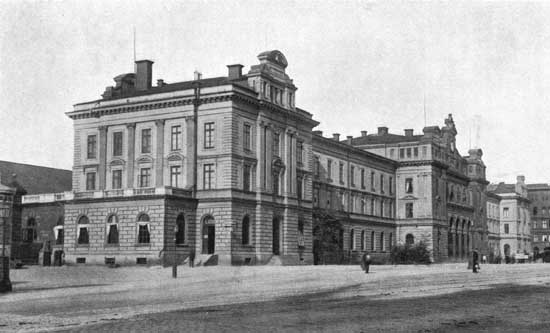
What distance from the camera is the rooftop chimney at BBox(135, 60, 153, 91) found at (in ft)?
219

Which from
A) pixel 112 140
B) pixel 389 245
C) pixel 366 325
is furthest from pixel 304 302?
pixel 389 245

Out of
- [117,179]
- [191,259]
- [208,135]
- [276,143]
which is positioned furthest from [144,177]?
[276,143]

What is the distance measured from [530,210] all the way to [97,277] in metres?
133

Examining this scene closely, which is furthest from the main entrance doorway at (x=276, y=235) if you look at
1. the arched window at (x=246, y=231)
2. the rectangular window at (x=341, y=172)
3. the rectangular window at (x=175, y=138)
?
the rectangular window at (x=341, y=172)

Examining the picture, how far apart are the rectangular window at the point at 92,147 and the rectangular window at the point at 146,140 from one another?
197 inches

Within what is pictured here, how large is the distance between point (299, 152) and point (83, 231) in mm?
20018

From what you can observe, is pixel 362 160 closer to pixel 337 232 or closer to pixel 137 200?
pixel 337 232

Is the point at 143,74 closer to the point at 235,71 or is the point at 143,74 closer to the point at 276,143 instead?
the point at 235,71

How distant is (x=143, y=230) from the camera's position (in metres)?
56.9

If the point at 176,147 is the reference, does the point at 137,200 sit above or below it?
below

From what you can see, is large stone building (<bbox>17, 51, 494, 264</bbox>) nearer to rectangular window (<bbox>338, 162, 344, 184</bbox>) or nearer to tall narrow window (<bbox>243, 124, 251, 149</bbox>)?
tall narrow window (<bbox>243, 124, 251, 149</bbox>)

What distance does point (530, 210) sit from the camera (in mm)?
159250

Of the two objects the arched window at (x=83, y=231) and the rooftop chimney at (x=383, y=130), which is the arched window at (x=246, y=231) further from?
the rooftop chimney at (x=383, y=130)

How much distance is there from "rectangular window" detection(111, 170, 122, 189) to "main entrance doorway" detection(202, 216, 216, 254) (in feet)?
28.0
